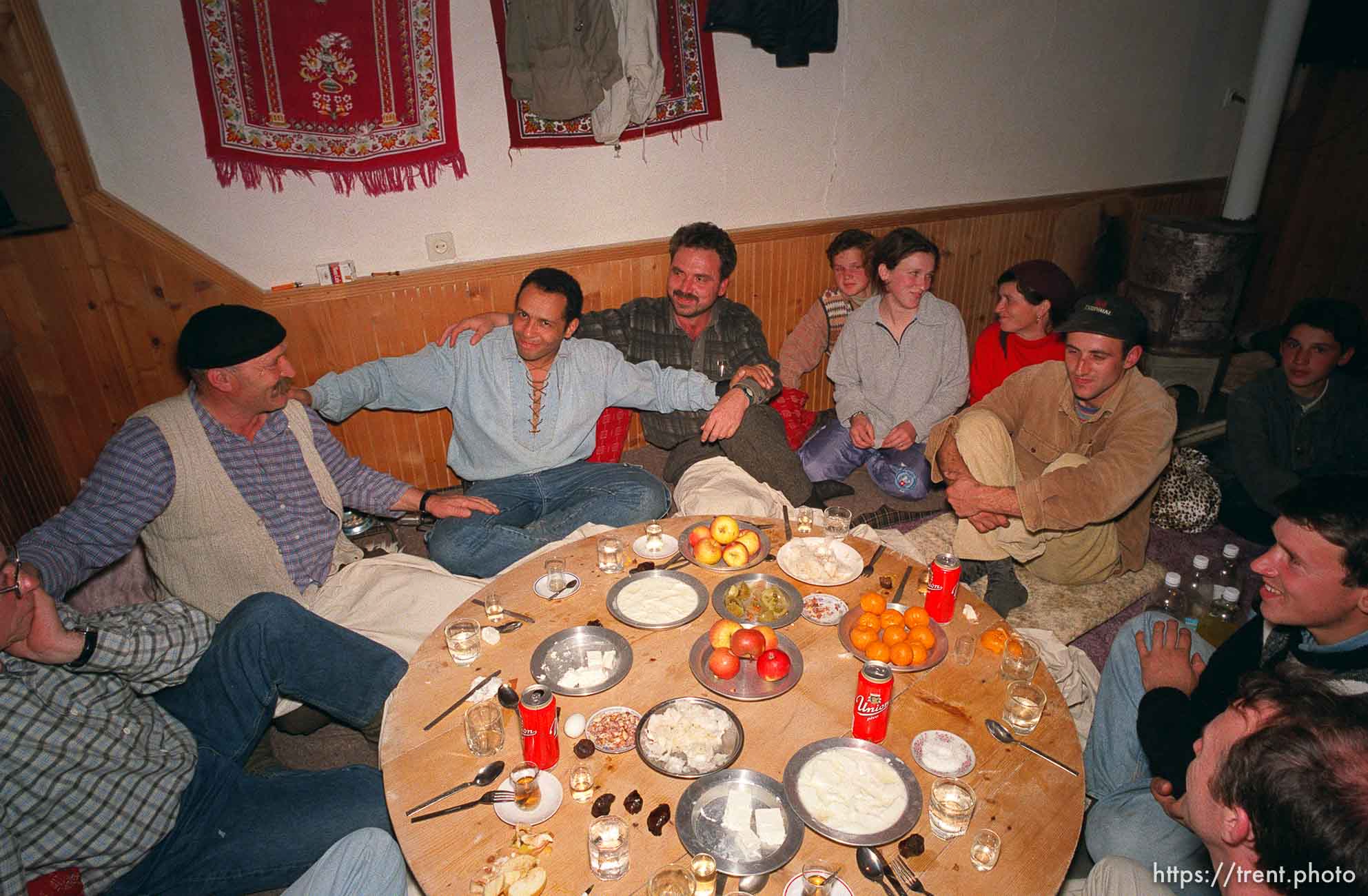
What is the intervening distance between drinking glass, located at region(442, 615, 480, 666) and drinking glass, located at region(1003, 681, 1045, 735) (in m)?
1.40

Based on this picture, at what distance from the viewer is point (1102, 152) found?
6.25 metres

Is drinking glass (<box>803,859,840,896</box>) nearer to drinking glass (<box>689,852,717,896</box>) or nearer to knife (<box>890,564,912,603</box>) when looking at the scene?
drinking glass (<box>689,852,717,896</box>)

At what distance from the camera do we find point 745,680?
74.9 inches

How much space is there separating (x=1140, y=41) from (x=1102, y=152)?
2.84ft

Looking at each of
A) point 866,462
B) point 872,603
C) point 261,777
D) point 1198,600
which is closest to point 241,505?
point 261,777

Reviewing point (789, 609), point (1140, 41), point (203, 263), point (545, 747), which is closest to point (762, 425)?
point (789, 609)

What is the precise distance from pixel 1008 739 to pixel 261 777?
78.7 inches

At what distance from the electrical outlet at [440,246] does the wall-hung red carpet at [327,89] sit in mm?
274

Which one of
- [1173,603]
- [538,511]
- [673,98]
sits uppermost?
[673,98]

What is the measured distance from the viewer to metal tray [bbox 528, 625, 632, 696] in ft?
6.27

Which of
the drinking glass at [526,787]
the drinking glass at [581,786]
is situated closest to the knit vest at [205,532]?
the drinking glass at [526,787]

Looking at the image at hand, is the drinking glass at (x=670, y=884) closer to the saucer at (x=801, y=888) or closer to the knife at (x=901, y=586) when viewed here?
the saucer at (x=801, y=888)

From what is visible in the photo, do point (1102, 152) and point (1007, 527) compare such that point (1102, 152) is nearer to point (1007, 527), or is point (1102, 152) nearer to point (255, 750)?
point (1007, 527)

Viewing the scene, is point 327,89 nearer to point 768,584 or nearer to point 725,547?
point 725,547
